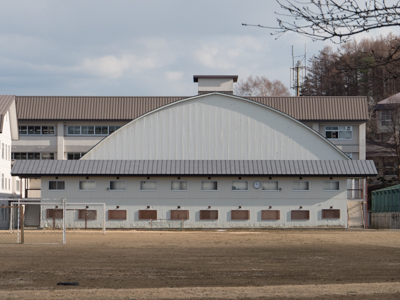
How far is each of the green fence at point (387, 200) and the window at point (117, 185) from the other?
26.5m

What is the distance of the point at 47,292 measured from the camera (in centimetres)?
1666

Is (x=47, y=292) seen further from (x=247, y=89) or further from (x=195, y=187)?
(x=247, y=89)

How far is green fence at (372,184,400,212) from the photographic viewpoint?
6531cm

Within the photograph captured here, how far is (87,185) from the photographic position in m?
56.7

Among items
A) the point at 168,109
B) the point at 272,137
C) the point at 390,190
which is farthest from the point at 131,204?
the point at 390,190

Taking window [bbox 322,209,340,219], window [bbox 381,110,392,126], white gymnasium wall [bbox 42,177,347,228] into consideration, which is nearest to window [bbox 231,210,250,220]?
white gymnasium wall [bbox 42,177,347,228]

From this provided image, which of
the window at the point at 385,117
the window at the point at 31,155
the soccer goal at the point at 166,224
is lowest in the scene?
the soccer goal at the point at 166,224

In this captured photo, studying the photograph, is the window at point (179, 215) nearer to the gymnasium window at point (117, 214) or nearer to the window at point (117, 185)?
the gymnasium window at point (117, 214)

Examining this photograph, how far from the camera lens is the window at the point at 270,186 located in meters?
56.8

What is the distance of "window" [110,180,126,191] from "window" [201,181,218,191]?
21.6 feet

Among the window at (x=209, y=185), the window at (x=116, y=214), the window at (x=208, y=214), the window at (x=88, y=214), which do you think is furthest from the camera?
the window at (x=209, y=185)

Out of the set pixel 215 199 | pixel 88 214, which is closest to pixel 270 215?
pixel 215 199

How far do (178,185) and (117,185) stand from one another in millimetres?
5082

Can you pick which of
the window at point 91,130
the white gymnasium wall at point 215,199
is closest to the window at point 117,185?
the white gymnasium wall at point 215,199
